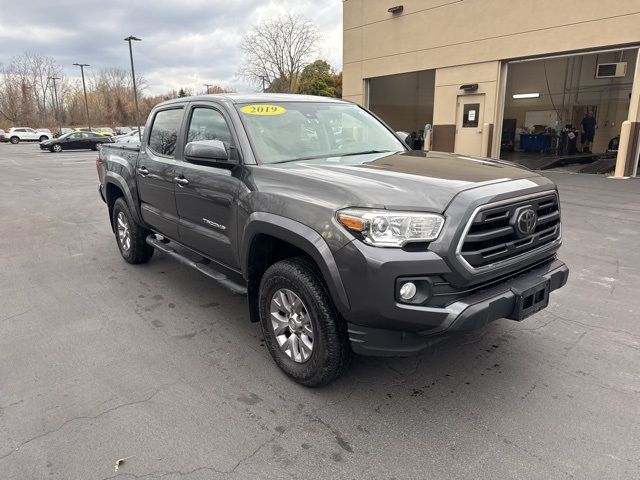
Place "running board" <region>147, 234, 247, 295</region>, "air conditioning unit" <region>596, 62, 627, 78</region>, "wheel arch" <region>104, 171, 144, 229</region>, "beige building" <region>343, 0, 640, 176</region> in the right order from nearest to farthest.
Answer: "running board" <region>147, 234, 247, 295</region>, "wheel arch" <region>104, 171, 144, 229</region>, "beige building" <region>343, 0, 640, 176</region>, "air conditioning unit" <region>596, 62, 627, 78</region>

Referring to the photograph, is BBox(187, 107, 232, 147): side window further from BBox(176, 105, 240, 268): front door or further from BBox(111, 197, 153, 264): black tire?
BBox(111, 197, 153, 264): black tire

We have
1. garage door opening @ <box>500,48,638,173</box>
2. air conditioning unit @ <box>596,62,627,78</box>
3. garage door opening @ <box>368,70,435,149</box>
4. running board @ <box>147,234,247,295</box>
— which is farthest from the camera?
garage door opening @ <box>368,70,435,149</box>

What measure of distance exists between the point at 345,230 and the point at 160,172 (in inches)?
106

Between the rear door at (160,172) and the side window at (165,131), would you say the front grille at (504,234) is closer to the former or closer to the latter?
the rear door at (160,172)

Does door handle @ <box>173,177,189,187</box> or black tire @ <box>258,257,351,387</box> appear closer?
black tire @ <box>258,257,351,387</box>

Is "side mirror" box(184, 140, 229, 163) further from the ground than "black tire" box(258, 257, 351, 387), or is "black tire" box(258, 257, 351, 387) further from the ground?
"side mirror" box(184, 140, 229, 163)

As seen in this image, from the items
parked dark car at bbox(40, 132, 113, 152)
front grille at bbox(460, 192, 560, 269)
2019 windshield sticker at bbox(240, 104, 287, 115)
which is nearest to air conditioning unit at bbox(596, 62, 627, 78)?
front grille at bbox(460, 192, 560, 269)

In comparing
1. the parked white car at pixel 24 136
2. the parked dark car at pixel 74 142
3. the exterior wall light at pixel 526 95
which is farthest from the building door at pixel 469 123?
the parked white car at pixel 24 136

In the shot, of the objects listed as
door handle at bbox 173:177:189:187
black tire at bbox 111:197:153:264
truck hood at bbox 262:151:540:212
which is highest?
truck hood at bbox 262:151:540:212

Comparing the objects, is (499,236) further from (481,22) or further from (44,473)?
(481,22)

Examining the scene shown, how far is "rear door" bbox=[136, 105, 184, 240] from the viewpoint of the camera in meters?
4.37

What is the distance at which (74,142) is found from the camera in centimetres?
3338

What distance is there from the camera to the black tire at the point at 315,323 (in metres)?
2.73

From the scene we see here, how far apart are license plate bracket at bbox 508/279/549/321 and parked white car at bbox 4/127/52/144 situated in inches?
2144
